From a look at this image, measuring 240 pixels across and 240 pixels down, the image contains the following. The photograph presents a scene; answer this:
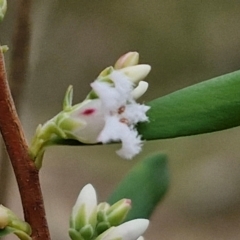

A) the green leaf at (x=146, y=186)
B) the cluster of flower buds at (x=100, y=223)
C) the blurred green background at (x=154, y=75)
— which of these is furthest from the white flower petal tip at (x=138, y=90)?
the blurred green background at (x=154, y=75)

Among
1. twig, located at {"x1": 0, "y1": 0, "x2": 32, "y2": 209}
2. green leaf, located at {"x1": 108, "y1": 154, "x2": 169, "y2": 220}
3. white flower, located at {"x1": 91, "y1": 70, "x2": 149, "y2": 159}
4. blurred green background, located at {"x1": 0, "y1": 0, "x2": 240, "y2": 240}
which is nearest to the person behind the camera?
white flower, located at {"x1": 91, "y1": 70, "x2": 149, "y2": 159}

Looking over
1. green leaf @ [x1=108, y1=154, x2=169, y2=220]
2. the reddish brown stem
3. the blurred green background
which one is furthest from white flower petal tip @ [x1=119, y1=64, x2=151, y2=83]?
the blurred green background

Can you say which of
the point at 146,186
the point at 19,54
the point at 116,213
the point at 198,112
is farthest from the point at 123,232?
the point at 19,54

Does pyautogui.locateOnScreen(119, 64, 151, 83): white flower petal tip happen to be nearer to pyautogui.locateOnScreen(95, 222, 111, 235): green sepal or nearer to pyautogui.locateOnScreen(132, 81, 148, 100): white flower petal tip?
pyautogui.locateOnScreen(132, 81, 148, 100): white flower petal tip

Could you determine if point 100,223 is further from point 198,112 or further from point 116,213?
point 198,112

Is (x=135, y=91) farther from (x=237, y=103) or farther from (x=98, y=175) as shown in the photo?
(x=98, y=175)

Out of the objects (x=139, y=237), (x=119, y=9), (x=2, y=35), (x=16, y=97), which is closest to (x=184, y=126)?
(x=139, y=237)
